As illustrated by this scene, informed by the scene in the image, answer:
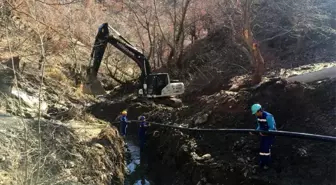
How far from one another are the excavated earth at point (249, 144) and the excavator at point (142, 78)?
517cm

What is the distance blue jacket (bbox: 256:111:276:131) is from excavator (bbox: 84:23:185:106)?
11.0 m

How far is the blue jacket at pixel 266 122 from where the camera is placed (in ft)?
25.3

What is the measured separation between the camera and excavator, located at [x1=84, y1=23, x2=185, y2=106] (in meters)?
18.3

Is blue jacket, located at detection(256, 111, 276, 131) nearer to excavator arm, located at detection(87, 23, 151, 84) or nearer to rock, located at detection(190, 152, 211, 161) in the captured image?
rock, located at detection(190, 152, 211, 161)

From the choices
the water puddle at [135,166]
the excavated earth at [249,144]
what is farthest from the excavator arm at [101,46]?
the excavated earth at [249,144]

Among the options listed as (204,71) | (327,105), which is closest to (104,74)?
(204,71)

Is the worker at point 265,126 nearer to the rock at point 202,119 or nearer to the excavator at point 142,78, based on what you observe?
the rock at point 202,119

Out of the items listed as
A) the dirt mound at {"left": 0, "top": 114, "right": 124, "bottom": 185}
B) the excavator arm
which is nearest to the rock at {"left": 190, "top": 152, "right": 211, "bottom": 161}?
the dirt mound at {"left": 0, "top": 114, "right": 124, "bottom": 185}

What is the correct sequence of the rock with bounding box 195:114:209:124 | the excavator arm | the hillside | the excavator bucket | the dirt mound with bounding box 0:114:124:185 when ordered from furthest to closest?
the excavator arm → the excavator bucket → the rock with bounding box 195:114:209:124 → the hillside → the dirt mound with bounding box 0:114:124:185

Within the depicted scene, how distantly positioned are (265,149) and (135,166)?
6.80 m

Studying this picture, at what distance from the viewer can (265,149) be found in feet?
26.0

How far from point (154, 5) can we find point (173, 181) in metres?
16.9

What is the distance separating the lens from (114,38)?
18.5m

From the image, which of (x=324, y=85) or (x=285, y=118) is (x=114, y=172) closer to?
(x=285, y=118)
